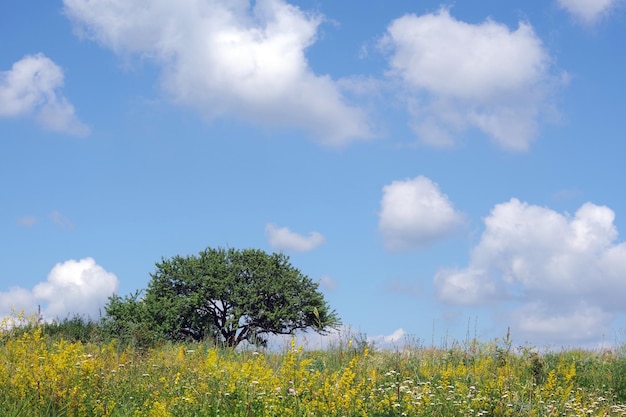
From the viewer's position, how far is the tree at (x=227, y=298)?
33.0 metres

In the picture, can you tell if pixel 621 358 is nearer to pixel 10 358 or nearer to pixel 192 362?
pixel 192 362

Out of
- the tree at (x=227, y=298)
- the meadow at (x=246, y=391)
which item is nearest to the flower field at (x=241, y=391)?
the meadow at (x=246, y=391)

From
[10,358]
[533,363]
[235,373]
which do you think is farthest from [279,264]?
[235,373]

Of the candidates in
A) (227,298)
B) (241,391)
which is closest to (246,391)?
(241,391)

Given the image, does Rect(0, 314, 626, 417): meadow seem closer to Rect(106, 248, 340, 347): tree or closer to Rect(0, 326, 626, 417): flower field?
Rect(0, 326, 626, 417): flower field

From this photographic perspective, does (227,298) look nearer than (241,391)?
No

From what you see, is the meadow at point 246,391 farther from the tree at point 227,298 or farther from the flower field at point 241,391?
the tree at point 227,298

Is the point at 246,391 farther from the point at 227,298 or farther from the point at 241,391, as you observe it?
the point at 227,298

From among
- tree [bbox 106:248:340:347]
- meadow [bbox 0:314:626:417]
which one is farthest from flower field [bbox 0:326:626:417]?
tree [bbox 106:248:340:347]

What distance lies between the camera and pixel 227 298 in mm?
33812

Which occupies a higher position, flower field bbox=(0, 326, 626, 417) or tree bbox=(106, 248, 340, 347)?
tree bbox=(106, 248, 340, 347)

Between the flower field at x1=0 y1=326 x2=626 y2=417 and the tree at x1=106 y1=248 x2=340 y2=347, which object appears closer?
the flower field at x1=0 y1=326 x2=626 y2=417

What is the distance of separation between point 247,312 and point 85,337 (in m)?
10.9

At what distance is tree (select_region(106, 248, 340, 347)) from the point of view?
32969 mm
